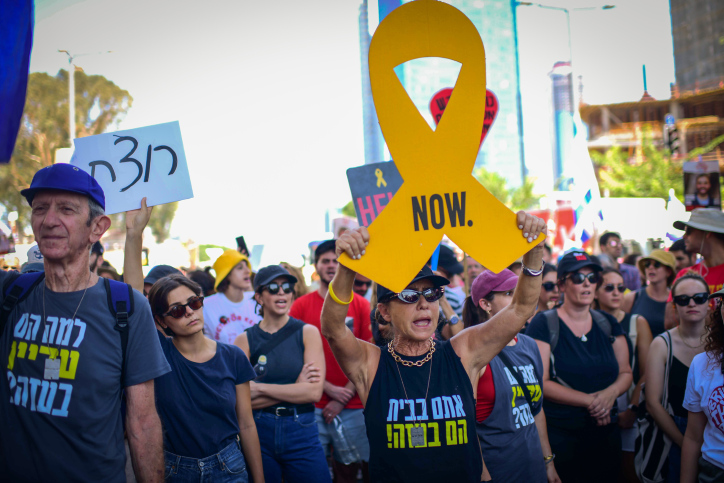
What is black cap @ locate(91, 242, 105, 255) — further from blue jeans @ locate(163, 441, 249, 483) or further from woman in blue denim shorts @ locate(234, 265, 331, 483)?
blue jeans @ locate(163, 441, 249, 483)

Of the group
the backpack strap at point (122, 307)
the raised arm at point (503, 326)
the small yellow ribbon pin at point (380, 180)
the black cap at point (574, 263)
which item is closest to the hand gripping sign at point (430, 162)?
the raised arm at point (503, 326)

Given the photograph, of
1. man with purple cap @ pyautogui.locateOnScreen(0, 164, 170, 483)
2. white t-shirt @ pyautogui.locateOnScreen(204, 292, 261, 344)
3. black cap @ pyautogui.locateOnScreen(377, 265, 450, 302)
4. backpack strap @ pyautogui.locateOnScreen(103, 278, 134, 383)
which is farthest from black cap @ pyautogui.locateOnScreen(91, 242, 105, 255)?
black cap @ pyautogui.locateOnScreen(377, 265, 450, 302)

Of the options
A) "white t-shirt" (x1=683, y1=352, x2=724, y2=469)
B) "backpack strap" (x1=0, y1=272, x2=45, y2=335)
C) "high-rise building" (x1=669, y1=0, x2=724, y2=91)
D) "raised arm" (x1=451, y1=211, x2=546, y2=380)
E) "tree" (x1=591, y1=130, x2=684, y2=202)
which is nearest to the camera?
"backpack strap" (x1=0, y1=272, x2=45, y2=335)

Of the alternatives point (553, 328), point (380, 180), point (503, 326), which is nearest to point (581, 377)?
point (553, 328)

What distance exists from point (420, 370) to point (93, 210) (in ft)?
5.48

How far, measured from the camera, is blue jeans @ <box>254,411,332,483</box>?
12.8 feet

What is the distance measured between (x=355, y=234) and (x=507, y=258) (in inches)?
25.5

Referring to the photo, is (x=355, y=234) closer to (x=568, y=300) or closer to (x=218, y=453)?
(x=218, y=453)

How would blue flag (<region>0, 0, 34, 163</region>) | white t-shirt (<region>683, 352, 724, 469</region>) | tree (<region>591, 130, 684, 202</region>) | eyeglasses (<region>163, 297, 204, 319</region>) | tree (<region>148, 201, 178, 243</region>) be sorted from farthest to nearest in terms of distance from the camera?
tree (<region>148, 201, 178, 243</region>)
tree (<region>591, 130, 684, 202</region>)
eyeglasses (<region>163, 297, 204, 319</region>)
white t-shirt (<region>683, 352, 724, 469</region>)
blue flag (<region>0, 0, 34, 163</region>)

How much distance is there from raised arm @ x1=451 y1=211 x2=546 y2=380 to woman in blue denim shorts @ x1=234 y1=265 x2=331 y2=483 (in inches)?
55.2

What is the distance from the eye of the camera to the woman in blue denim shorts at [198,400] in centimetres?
316

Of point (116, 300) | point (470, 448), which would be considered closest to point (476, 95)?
point (470, 448)

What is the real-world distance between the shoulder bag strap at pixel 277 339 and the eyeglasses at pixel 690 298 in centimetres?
271

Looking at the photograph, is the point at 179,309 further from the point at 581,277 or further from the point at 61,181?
the point at 581,277
